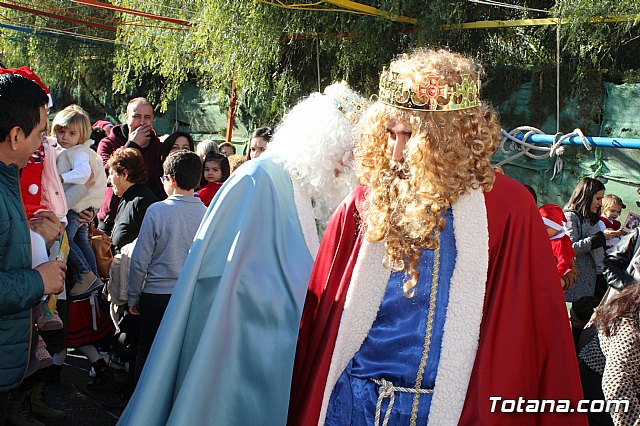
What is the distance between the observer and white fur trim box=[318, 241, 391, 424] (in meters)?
2.34

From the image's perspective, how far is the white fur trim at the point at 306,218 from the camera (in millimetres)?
3281

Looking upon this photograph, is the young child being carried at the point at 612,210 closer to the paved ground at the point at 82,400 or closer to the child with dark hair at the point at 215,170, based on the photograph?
the child with dark hair at the point at 215,170

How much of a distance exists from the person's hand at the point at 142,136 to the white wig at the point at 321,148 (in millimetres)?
3179

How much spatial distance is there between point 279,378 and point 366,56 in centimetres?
582

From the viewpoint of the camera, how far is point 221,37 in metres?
8.95

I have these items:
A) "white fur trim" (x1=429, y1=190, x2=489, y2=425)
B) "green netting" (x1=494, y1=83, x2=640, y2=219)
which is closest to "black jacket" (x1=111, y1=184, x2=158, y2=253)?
"white fur trim" (x1=429, y1=190, x2=489, y2=425)

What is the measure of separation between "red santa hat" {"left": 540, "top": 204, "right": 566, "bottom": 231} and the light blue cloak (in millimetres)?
2874

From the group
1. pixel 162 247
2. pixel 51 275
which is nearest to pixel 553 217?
pixel 162 247

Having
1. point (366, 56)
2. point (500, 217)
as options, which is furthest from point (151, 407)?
point (366, 56)

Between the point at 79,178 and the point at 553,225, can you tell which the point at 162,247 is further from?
the point at 553,225

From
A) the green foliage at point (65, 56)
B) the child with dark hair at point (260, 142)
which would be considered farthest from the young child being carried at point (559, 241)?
the green foliage at point (65, 56)

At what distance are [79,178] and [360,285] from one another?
11.5 feet

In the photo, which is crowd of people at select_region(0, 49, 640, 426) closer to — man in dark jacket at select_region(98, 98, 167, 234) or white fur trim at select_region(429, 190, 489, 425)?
white fur trim at select_region(429, 190, 489, 425)

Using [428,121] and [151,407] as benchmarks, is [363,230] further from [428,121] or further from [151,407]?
[151,407]
